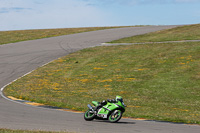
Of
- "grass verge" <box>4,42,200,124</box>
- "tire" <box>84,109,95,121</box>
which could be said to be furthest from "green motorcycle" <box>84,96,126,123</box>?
"grass verge" <box>4,42,200,124</box>

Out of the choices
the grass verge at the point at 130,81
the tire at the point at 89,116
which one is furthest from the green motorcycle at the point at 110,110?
the grass verge at the point at 130,81

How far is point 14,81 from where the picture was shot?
88.6ft

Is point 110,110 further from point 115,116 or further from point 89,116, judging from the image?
point 89,116

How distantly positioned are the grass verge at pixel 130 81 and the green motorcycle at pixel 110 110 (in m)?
2.46

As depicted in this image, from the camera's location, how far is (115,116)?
43.1 ft

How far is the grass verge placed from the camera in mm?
18266

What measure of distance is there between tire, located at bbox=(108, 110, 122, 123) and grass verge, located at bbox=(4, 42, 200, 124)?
242 cm

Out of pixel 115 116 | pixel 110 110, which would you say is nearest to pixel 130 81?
pixel 115 116

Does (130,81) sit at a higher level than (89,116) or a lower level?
higher

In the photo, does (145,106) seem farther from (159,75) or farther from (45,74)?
(45,74)

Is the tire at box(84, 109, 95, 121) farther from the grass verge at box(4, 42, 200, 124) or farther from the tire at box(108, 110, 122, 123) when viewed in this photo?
the grass verge at box(4, 42, 200, 124)

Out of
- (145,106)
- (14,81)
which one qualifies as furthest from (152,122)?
(14,81)

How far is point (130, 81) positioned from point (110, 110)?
1316 cm

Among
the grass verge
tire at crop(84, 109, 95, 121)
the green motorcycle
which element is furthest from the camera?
the grass verge
